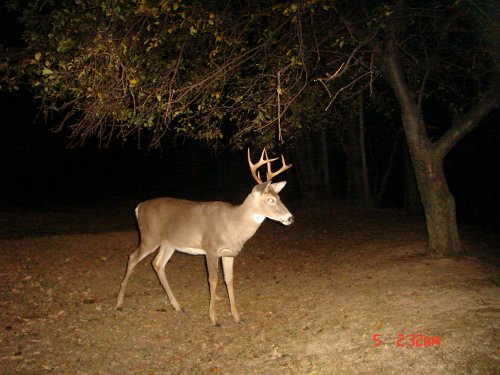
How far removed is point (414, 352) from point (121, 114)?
4.62 metres

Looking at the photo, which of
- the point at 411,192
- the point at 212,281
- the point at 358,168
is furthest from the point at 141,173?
the point at 212,281

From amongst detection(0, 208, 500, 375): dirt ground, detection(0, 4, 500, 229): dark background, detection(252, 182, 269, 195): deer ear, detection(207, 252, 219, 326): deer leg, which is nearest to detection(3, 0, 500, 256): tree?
detection(252, 182, 269, 195): deer ear

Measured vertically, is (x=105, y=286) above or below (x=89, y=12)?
below

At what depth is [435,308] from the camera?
5801 millimetres

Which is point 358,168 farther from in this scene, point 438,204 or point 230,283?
point 230,283

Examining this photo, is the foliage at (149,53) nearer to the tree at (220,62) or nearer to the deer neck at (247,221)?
the tree at (220,62)

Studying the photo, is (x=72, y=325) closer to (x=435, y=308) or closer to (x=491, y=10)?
(x=435, y=308)

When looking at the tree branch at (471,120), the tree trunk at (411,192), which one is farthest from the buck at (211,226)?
the tree trunk at (411,192)

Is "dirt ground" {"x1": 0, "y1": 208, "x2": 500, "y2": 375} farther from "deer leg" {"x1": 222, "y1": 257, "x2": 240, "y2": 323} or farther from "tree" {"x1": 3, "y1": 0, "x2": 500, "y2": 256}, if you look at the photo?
"tree" {"x1": 3, "y1": 0, "x2": 500, "y2": 256}

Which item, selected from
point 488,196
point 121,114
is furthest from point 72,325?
point 488,196
